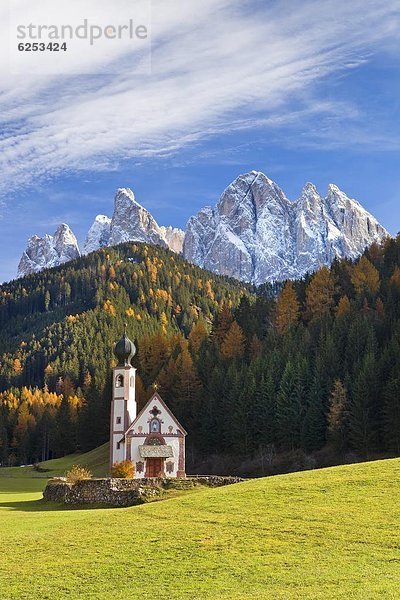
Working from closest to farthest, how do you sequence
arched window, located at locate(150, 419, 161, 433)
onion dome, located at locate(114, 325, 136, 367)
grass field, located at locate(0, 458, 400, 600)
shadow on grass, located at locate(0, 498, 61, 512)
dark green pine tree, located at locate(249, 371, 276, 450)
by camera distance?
grass field, located at locate(0, 458, 400, 600), shadow on grass, located at locate(0, 498, 61, 512), arched window, located at locate(150, 419, 161, 433), onion dome, located at locate(114, 325, 136, 367), dark green pine tree, located at locate(249, 371, 276, 450)

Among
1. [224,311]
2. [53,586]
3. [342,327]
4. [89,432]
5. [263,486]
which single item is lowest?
[53,586]

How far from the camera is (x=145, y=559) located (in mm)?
23328

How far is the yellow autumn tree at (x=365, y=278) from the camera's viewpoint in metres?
110

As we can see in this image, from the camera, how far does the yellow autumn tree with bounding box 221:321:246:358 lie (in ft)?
338

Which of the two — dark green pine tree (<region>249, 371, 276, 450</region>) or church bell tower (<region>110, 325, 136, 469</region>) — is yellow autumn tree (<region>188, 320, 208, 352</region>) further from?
church bell tower (<region>110, 325, 136, 469</region>)

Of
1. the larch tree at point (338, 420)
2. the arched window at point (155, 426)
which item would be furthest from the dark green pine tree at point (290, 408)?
the arched window at point (155, 426)

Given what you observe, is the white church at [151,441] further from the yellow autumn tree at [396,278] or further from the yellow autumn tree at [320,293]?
the yellow autumn tree at [396,278]

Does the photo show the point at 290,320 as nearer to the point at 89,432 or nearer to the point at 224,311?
the point at 224,311

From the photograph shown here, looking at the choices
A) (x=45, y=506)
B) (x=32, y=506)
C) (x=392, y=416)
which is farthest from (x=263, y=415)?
(x=45, y=506)

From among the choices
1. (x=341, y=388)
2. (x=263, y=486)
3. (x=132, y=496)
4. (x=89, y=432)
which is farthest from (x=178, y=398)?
(x=263, y=486)

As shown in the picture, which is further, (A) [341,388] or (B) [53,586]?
(A) [341,388]

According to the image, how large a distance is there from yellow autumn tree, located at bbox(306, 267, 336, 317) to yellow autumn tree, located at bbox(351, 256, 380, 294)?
3724 mm

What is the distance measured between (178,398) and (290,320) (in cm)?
2293

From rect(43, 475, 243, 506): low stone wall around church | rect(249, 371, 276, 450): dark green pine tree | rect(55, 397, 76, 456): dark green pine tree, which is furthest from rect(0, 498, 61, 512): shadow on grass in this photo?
rect(55, 397, 76, 456): dark green pine tree
